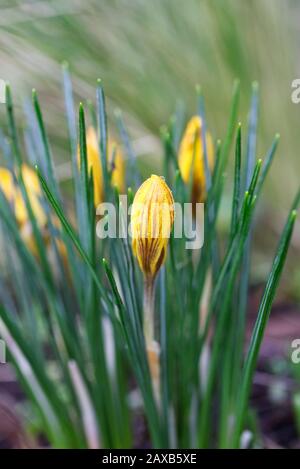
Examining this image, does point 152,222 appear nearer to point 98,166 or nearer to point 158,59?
point 98,166

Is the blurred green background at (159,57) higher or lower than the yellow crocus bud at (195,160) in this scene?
higher

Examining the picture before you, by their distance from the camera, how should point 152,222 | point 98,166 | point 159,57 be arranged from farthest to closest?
1. point 159,57
2. point 98,166
3. point 152,222

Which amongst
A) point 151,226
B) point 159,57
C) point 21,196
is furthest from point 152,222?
point 159,57

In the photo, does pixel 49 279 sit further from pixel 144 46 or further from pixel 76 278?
pixel 144 46

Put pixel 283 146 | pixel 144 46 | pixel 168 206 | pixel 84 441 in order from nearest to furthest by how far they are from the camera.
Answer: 1. pixel 168 206
2. pixel 84 441
3. pixel 144 46
4. pixel 283 146

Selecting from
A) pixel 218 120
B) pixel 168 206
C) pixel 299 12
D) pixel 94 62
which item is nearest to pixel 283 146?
pixel 218 120

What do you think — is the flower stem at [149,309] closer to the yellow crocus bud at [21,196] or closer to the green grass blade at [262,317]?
the green grass blade at [262,317]

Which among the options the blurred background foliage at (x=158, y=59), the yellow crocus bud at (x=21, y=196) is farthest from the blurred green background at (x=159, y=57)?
the yellow crocus bud at (x=21, y=196)

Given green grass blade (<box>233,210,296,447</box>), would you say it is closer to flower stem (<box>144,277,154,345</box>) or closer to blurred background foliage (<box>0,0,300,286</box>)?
flower stem (<box>144,277,154,345</box>)

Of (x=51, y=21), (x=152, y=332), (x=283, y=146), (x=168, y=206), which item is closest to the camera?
(x=168, y=206)
